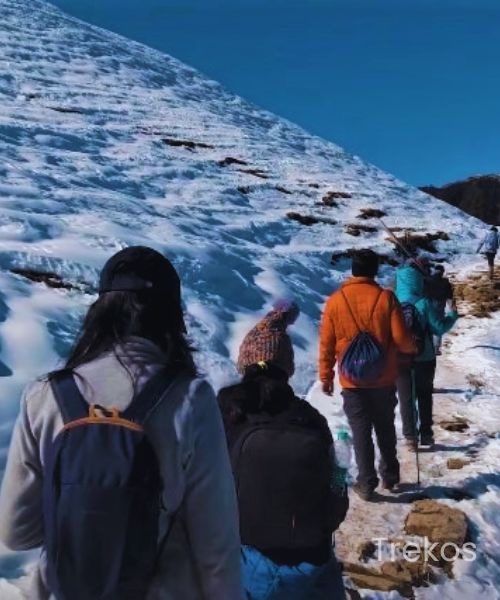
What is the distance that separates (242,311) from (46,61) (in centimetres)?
2694

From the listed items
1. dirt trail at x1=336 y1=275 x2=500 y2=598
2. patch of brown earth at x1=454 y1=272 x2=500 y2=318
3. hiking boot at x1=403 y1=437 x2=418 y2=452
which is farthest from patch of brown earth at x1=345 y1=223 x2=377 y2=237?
hiking boot at x1=403 y1=437 x2=418 y2=452

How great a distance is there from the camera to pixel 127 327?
204 cm

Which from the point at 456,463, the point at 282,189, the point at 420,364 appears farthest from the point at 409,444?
the point at 282,189

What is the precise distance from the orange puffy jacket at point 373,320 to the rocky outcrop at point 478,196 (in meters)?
50.1

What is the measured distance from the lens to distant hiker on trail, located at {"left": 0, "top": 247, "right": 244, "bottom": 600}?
1.81 m

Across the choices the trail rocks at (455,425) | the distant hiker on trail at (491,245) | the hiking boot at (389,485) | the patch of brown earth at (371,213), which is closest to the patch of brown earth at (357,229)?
the patch of brown earth at (371,213)

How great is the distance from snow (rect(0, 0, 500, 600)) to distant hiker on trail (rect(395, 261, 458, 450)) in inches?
19.4

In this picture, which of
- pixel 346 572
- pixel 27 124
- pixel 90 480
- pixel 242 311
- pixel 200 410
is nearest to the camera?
pixel 90 480

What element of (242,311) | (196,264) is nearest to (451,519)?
(242,311)

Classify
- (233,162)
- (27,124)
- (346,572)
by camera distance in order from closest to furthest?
(346,572) < (27,124) < (233,162)

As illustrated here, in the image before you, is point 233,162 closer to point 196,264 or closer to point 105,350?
point 196,264

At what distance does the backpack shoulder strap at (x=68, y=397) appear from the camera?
191cm

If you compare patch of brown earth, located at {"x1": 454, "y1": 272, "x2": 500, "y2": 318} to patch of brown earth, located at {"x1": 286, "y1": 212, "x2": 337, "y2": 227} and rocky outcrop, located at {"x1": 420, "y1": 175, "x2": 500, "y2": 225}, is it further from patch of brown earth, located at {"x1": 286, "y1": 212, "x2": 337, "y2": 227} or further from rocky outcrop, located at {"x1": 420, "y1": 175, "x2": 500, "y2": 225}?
rocky outcrop, located at {"x1": 420, "y1": 175, "x2": 500, "y2": 225}

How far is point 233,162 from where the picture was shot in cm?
2591
